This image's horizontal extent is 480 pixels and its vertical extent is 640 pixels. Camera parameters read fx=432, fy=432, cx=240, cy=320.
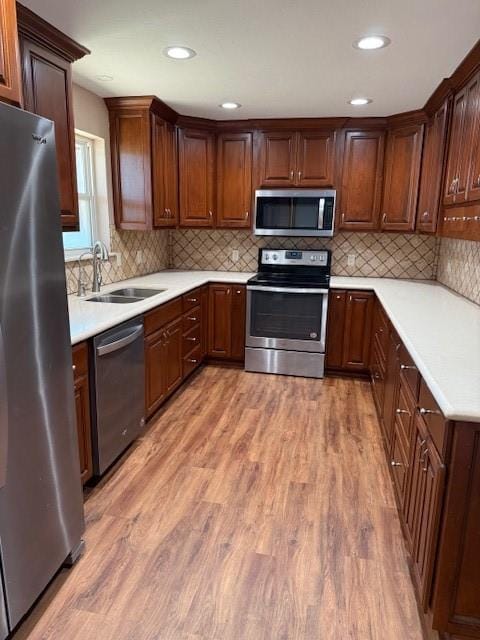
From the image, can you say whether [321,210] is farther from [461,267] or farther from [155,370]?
[155,370]

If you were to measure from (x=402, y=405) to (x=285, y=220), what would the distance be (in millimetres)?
2374

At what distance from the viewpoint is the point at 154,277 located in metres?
4.05

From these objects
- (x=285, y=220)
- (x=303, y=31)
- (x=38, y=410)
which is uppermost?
(x=303, y=31)

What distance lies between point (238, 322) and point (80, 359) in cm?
220

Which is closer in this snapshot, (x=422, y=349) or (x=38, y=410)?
(x=38, y=410)

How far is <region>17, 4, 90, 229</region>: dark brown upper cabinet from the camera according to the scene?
6.61ft

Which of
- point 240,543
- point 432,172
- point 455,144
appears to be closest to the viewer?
point 240,543

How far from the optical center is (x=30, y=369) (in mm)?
1434

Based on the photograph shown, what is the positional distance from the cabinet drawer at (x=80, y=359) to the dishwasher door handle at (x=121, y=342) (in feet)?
0.31

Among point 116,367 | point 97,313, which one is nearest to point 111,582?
point 116,367

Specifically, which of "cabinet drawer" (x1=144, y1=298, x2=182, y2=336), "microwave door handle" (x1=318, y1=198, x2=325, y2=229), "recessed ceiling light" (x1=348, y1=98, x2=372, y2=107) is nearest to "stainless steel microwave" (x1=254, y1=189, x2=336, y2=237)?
"microwave door handle" (x1=318, y1=198, x2=325, y2=229)

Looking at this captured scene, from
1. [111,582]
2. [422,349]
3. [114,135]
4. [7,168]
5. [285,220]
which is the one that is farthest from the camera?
[285,220]

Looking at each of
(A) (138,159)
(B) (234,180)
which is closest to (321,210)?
(B) (234,180)

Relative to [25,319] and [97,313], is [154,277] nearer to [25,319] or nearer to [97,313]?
[97,313]
